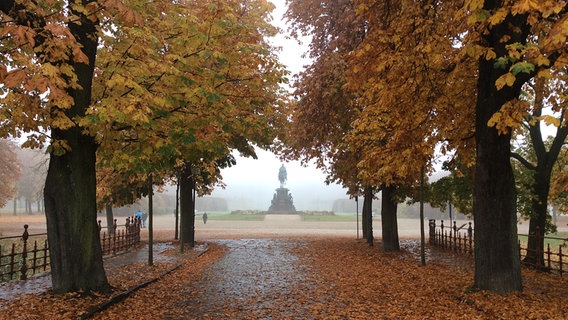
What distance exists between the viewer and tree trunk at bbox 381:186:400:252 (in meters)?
18.4

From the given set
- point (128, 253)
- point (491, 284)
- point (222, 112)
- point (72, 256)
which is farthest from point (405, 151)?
point (128, 253)

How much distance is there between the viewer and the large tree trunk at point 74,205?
8344mm

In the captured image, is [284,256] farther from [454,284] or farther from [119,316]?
[119,316]

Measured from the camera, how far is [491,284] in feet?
26.6

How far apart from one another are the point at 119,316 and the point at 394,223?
1347cm

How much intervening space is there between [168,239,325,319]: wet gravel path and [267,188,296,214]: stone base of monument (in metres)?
45.0

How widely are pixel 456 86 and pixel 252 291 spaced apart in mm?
6912

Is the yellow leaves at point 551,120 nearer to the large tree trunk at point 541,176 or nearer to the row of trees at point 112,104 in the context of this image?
the row of trees at point 112,104

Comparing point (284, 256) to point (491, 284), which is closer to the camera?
point (491, 284)

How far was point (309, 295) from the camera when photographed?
9.27 metres

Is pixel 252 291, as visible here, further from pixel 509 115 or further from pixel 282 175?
pixel 282 175

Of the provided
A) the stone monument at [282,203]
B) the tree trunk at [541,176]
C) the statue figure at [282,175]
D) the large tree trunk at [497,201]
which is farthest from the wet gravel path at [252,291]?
the statue figure at [282,175]

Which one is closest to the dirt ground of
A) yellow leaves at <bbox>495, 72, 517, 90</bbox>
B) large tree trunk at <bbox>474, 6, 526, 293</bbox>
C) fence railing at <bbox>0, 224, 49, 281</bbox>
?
fence railing at <bbox>0, 224, 49, 281</bbox>

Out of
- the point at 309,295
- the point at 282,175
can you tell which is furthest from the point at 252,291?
the point at 282,175
